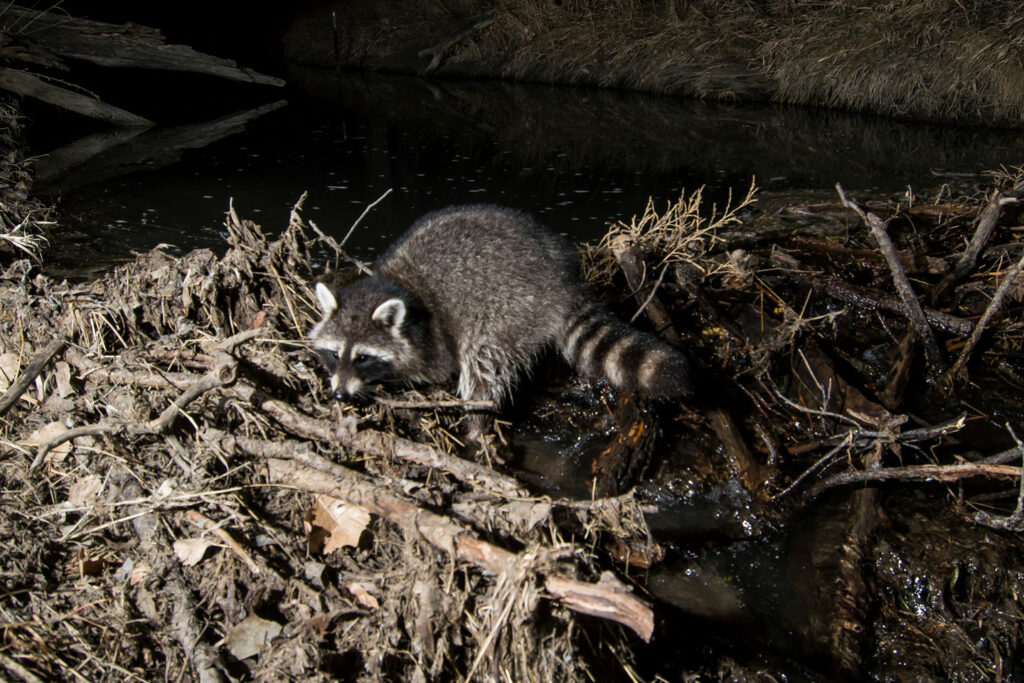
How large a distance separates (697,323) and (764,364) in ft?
1.48

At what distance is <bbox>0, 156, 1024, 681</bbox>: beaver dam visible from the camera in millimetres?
2236

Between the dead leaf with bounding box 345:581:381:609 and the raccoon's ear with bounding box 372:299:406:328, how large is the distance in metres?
1.17

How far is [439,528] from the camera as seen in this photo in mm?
2293

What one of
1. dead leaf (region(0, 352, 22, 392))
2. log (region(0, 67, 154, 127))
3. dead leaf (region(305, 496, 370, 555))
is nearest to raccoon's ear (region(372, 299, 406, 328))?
dead leaf (region(305, 496, 370, 555))

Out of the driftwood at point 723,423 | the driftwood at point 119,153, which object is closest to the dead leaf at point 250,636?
the driftwood at point 723,423

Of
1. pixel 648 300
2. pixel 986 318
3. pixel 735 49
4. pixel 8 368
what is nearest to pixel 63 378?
pixel 8 368

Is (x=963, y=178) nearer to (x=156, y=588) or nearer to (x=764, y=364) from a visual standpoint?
(x=764, y=364)

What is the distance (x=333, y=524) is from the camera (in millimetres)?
2525

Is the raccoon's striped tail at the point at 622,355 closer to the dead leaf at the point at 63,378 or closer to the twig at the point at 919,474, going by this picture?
the twig at the point at 919,474

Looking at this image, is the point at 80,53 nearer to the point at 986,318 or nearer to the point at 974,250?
the point at 974,250

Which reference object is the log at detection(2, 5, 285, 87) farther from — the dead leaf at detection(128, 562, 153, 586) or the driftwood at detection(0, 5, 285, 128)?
the dead leaf at detection(128, 562, 153, 586)

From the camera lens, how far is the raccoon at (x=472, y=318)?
316cm

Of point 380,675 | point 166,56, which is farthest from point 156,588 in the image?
point 166,56

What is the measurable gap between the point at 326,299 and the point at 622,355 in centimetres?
126
